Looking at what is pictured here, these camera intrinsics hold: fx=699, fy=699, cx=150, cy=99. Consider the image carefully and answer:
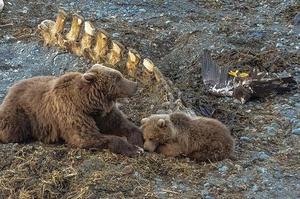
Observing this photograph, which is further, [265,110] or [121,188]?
[265,110]

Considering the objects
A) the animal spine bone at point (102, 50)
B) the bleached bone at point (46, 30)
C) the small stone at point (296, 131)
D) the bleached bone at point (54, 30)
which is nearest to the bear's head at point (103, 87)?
the animal spine bone at point (102, 50)

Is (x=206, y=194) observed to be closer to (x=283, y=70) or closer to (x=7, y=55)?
(x=283, y=70)

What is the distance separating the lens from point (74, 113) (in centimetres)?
770

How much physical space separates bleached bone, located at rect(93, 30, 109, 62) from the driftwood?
61.6 inches

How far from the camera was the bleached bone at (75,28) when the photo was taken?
10992 millimetres

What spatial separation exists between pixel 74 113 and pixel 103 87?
1.49 feet

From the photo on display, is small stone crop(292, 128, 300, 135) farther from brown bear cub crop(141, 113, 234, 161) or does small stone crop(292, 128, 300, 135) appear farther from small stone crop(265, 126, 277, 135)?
brown bear cub crop(141, 113, 234, 161)

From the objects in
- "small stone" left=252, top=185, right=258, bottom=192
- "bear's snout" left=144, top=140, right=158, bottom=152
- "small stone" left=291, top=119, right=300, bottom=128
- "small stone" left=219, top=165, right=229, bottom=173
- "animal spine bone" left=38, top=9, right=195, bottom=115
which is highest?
"animal spine bone" left=38, top=9, right=195, bottom=115

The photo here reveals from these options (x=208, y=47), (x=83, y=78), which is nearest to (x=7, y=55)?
(x=208, y=47)

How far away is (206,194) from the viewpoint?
680cm

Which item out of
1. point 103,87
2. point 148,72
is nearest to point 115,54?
point 148,72

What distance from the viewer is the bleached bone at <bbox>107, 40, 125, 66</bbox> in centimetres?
1020

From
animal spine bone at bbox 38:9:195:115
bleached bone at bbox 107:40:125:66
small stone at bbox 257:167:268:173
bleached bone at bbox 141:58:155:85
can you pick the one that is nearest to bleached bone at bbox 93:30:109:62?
animal spine bone at bbox 38:9:195:115

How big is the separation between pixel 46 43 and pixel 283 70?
13.0 ft
